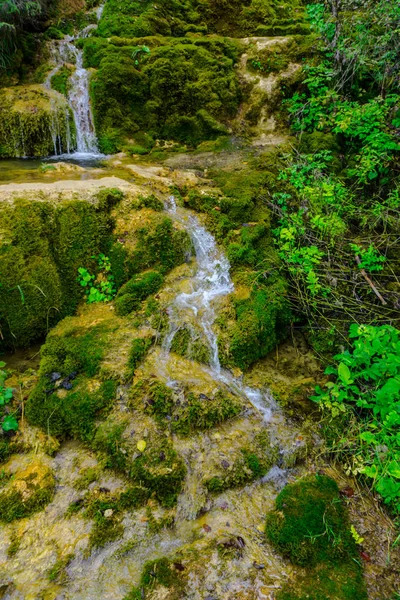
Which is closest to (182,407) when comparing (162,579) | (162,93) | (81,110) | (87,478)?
(87,478)

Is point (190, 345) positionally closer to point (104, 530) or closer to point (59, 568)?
point (104, 530)

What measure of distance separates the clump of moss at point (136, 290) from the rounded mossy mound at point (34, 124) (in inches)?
208

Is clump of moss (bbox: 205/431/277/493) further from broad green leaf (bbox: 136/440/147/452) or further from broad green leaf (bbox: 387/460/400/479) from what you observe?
broad green leaf (bbox: 387/460/400/479)

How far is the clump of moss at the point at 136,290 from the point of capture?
448 centimetres

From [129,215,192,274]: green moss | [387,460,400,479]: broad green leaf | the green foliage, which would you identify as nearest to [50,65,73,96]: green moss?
[129,215,192,274]: green moss

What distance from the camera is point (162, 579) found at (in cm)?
247

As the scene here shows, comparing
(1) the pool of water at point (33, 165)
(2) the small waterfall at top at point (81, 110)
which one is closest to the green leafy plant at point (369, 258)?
(1) the pool of water at point (33, 165)

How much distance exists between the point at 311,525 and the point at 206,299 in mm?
2978

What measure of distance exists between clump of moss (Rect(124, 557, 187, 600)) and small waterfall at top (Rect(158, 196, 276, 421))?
1686 mm

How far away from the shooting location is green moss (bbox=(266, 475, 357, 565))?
2656 millimetres

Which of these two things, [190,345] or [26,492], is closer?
[26,492]

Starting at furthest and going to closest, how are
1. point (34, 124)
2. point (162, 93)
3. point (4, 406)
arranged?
1. point (162, 93)
2. point (34, 124)
3. point (4, 406)

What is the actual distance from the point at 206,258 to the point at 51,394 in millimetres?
3054

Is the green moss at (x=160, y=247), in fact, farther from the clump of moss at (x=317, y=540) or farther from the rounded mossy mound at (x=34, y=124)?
the rounded mossy mound at (x=34, y=124)
